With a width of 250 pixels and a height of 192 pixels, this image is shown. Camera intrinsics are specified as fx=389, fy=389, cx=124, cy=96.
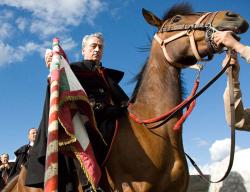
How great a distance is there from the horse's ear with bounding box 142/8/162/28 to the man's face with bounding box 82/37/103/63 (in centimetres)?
74

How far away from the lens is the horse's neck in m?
4.51

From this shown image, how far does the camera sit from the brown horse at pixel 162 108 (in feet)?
13.6

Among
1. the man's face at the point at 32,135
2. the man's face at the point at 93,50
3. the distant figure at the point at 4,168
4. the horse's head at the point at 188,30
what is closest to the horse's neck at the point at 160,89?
the horse's head at the point at 188,30

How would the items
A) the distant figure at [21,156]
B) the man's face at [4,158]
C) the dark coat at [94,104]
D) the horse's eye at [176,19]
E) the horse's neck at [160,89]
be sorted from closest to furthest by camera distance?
1. the dark coat at [94,104]
2. the horse's neck at [160,89]
3. the horse's eye at [176,19]
4. the distant figure at [21,156]
5. the man's face at [4,158]

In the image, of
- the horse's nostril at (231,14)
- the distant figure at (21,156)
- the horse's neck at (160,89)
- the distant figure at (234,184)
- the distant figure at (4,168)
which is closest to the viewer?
the horse's nostril at (231,14)

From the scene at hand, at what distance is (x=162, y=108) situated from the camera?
4.48 metres

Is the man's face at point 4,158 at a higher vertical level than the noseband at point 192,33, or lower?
lower

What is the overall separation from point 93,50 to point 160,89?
1.19m

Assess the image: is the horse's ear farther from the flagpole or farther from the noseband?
the flagpole

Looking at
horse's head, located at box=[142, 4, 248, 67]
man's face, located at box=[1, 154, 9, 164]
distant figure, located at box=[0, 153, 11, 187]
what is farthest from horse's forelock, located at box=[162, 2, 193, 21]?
man's face, located at box=[1, 154, 9, 164]

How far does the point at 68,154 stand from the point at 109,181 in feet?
1.85

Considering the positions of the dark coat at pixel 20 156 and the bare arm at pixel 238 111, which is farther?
the dark coat at pixel 20 156

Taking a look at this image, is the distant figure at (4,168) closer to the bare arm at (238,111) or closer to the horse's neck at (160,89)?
the horse's neck at (160,89)

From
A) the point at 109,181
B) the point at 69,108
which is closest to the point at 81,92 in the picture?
the point at 69,108
